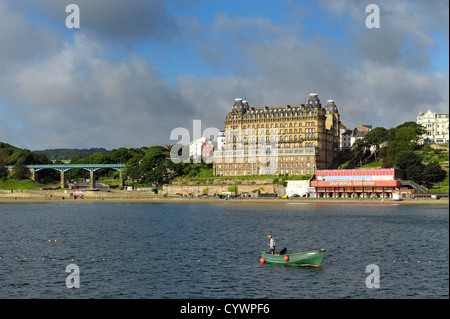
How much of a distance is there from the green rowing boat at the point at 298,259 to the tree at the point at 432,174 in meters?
118

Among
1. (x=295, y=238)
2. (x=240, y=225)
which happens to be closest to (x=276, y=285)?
(x=295, y=238)

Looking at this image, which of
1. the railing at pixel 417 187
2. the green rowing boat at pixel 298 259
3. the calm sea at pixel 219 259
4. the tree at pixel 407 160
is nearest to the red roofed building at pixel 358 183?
the railing at pixel 417 187

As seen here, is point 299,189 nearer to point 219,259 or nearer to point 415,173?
point 415,173

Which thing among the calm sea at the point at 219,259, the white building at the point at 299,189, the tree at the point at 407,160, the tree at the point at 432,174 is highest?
the tree at the point at 407,160

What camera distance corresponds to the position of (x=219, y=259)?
60.4 meters

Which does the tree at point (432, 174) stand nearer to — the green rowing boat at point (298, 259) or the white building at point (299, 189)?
the white building at point (299, 189)

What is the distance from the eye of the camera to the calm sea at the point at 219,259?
46.0m

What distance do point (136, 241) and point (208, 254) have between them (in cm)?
1736

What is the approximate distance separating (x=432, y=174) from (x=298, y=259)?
11878 cm

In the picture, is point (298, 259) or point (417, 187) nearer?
point (298, 259)

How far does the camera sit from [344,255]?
205 feet

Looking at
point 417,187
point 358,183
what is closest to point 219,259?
point 417,187

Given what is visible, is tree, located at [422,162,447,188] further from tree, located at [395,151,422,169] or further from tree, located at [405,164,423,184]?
tree, located at [395,151,422,169]

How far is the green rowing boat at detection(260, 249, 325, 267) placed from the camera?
5450 centimetres
